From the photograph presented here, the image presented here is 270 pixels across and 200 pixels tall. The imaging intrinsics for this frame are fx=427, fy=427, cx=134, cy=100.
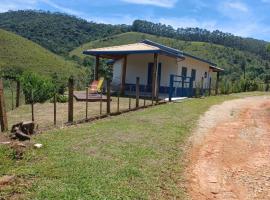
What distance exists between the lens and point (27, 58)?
5381 centimetres

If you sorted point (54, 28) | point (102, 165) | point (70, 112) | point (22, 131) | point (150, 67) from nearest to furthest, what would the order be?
point (102, 165)
point (22, 131)
point (70, 112)
point (150, 67)
point (54, 28)

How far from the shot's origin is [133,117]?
550 inches

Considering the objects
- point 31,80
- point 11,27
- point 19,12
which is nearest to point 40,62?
point 31,80

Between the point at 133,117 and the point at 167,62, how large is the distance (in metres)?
13.4

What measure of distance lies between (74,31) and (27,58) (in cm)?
4927

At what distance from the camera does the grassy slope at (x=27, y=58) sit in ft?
166

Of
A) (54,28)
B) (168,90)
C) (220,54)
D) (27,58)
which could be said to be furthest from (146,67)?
(54,28)

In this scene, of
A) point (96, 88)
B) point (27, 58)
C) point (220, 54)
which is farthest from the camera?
point (220, 54)

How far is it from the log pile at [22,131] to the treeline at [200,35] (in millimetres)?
94526

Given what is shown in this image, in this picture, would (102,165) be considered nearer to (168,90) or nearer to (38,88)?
(38,88)

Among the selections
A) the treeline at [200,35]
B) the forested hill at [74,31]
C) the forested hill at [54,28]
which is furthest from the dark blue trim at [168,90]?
the treeline at [200,35]

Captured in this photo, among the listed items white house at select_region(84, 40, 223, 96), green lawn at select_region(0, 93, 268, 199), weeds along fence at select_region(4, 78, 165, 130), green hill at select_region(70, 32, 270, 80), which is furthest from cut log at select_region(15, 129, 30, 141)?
green hill at select_region(70, 32, 270, 80)

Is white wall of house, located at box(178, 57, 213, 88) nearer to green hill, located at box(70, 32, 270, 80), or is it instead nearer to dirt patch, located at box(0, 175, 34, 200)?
dirt patch, located at box(0, 175, 34, 200)

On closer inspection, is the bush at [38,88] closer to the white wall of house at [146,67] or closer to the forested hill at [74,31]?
the white wall of house at [146,67]
